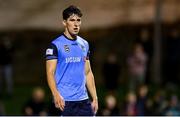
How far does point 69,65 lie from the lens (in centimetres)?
938

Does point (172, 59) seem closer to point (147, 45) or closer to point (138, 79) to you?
point (147, 45)

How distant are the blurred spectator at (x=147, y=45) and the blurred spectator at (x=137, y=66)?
226mm

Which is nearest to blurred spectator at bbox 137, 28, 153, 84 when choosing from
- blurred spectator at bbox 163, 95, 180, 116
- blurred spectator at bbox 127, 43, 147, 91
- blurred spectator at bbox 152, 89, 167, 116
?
blurred spectator at bbox 127, 43, 147, 91

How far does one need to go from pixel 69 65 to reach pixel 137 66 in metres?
10.1

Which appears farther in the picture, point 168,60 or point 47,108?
point 168,60

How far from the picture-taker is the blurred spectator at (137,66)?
19281 millimetres

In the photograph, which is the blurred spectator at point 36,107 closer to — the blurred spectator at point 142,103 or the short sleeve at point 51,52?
the blurred spectator at point 142,103

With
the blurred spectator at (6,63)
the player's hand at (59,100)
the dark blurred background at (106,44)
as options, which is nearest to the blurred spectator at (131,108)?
the dark blurred background at (106,44)

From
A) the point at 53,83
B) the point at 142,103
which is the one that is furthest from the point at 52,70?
the point at 142,103

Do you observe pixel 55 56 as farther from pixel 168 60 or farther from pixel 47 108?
pixel 168 60

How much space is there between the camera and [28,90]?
Answer: 20.7 metres

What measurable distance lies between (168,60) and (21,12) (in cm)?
371

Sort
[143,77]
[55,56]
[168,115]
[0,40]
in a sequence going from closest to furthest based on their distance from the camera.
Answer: [55,56]
[168,115]
[143,77]
[0,40]

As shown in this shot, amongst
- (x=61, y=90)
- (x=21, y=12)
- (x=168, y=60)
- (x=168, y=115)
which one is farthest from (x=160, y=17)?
(x=61, y=90)
